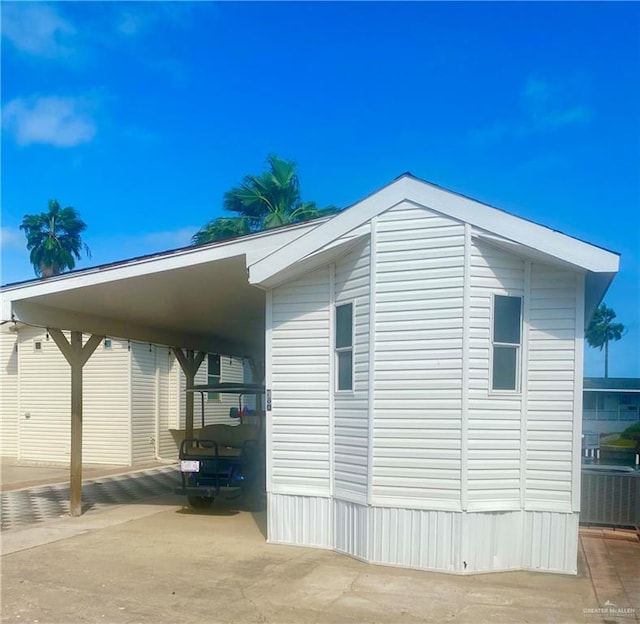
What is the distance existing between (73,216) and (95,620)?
34.4m

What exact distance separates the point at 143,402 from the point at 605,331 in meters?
67.8

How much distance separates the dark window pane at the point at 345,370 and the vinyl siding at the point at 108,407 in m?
10.7

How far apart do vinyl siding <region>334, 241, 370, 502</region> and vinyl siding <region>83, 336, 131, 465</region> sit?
10747mm

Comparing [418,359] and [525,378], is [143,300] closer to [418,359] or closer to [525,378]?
[418,359]

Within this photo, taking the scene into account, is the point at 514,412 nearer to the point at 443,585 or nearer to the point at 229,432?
the point at 443,585

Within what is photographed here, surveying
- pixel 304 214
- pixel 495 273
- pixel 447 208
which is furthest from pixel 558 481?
pixel 304 214

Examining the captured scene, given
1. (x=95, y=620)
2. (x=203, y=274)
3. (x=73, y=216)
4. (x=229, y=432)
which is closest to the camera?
(x=95, y=620)

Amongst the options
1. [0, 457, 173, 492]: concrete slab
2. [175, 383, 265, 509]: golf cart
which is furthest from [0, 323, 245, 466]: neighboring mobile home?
[175, 383, 265, 509]: golf cart

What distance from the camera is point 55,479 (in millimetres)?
14664

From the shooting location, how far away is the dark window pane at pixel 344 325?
7.44 m

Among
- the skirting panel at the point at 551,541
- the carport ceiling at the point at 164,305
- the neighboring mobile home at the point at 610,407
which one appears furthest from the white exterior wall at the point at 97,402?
the neighboring mobile home at the point at 610,407

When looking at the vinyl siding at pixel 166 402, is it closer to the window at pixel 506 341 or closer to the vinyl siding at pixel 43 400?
the vinyl siding at pixel 43 400

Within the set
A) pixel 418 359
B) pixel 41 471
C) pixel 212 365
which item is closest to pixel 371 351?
pixel 418 359

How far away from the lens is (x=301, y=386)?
768 cm
